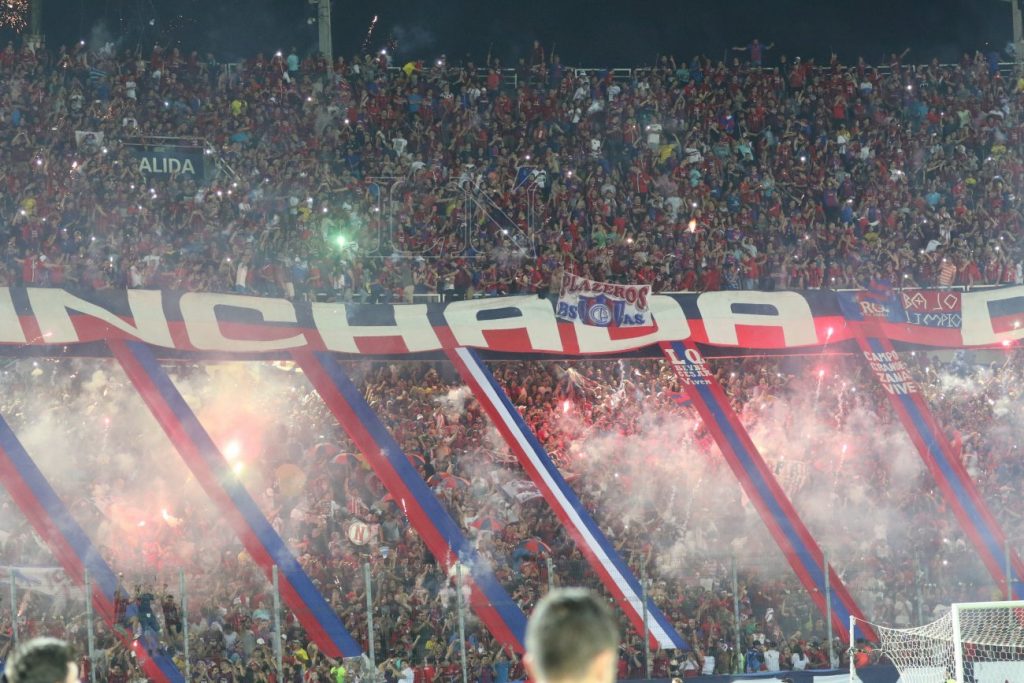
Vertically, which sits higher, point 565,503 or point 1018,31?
point 1018,31

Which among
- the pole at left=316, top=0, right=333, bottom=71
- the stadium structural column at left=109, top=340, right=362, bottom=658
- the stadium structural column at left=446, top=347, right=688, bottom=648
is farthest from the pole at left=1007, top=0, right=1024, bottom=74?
the stadium structural column at left=109, top=340, right=362, bottom=658

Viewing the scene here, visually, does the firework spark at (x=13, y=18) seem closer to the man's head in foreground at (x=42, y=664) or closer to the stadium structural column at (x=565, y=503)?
the stadium structural column at (x=565, y=503)

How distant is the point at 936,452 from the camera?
19953 mm

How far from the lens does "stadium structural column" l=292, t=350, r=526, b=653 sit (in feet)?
57.4

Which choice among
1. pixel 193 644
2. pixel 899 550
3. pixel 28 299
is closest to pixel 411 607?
pixel 193 644

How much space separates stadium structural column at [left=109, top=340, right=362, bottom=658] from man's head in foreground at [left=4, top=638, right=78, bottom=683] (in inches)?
569

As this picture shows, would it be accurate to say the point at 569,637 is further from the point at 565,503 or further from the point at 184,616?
the point at 565,503

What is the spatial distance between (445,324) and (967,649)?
26.9ft

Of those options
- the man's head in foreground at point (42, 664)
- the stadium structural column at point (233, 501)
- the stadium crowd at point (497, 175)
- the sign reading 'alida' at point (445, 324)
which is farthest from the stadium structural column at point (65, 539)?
the man's head in foreground at point (42, 664)

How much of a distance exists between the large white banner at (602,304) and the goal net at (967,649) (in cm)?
553

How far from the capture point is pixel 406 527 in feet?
62.9

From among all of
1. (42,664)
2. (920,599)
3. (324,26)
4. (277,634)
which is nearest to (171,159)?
(324,26)

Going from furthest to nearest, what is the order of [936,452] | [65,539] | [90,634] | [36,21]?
[36,21] → [936,452] → [65,539] → [90,634]

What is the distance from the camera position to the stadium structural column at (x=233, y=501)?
17219 millimetres
